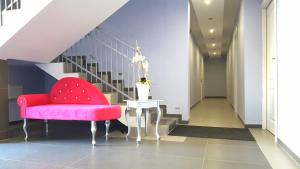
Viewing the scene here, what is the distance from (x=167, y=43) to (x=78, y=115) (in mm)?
2934

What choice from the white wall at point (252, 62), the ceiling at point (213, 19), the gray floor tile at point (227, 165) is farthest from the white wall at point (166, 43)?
the gray floor tile at point (227, 165)

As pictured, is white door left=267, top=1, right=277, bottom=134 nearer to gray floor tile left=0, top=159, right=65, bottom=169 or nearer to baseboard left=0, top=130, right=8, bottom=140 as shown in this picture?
gray floor tile left=0, top=159, right=65, bottom=169

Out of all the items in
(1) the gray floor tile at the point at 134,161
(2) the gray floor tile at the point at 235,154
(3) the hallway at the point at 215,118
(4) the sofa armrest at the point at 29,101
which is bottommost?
(3) the hallway at the point at 215,118

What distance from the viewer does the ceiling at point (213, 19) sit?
6.21 meters

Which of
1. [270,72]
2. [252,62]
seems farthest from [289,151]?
[252,62]

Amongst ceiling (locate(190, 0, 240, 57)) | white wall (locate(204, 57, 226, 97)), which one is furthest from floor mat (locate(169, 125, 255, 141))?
white wall (locate(204, 57, 226, 97))

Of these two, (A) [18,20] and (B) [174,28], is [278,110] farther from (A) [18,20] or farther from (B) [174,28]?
(A) [18,20]

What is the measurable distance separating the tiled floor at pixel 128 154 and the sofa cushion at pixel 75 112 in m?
0.43

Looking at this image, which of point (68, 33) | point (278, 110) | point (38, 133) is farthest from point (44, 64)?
point (278, 110)

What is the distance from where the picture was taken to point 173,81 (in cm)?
572

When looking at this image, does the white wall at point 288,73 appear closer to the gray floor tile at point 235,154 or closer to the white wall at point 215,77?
the gray floor tile at point 235,154

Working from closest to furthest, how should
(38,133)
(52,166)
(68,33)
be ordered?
(52,166)
(68,33)
(38,133)

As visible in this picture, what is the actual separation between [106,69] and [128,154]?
2.54m

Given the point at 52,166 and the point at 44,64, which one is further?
the point at 44,64
